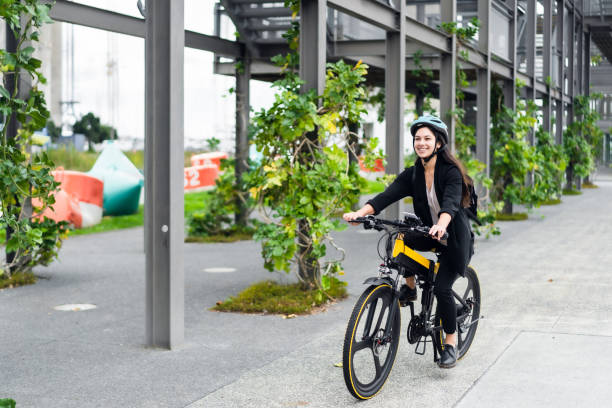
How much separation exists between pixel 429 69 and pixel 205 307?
8764 millimetres

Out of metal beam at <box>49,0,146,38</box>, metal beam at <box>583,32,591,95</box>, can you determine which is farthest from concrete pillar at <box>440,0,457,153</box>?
metal beam at <box>583,32,591,95</box>

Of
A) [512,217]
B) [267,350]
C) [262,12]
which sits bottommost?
[267,350]

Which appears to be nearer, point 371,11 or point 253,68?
point 371,11

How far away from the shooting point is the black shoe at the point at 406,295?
5.00 m

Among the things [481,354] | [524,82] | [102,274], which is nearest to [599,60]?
[524,82]

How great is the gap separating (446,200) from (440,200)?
0.70ft

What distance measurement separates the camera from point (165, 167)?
5.92 m

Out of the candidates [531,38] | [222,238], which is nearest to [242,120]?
[222,238]

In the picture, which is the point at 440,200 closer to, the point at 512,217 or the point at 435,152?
the point at 435,152

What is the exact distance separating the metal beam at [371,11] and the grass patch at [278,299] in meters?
2.76

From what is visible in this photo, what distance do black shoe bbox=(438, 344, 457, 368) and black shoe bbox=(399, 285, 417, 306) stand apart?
0.42 meters

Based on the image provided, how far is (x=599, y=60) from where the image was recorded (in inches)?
1294

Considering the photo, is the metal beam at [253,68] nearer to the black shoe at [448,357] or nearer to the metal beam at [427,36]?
the metal beam at [427,36]

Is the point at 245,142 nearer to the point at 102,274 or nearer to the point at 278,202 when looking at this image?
the point at 102,274
